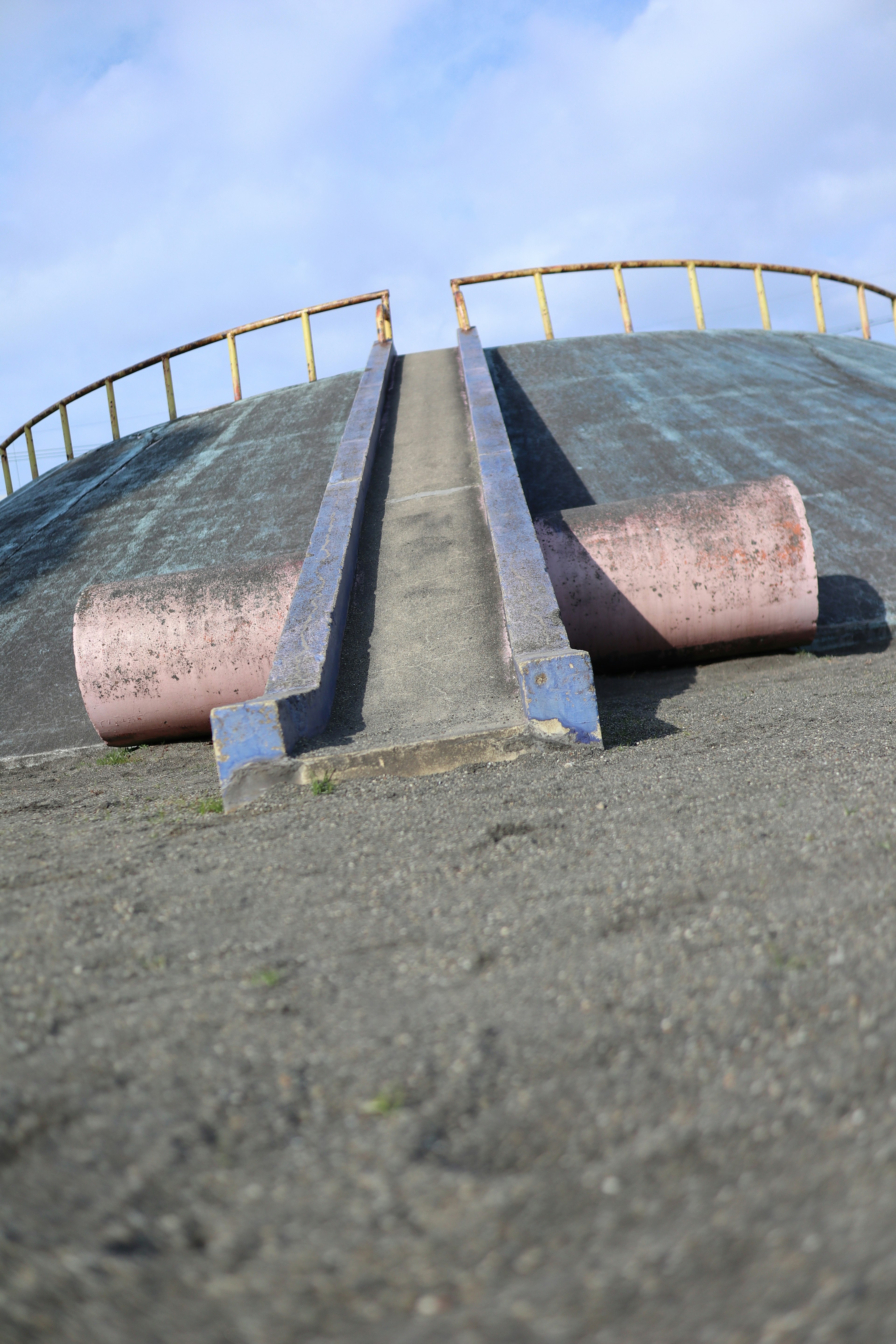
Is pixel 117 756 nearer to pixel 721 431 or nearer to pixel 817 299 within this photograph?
pixel 721 431

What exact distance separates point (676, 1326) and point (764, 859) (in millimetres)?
1417

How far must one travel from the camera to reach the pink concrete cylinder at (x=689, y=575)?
18.3 feet

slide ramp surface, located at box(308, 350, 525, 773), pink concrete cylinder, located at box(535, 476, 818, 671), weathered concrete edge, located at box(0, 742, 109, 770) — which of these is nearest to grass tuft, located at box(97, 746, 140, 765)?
weathered concrete edge, located at box(0, 742, 109, 770)

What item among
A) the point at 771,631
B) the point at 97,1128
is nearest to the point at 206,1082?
the point at 97,1128

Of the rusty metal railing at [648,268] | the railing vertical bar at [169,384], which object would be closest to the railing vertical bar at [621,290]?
the rusty metal railing at [648,268]

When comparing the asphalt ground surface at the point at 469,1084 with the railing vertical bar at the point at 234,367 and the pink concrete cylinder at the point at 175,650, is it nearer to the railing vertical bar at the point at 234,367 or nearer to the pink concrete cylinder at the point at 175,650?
the pink concrete cylinder at the point at 175,650

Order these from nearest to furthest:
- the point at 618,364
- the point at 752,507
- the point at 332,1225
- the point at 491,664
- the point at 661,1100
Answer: the point at 332,1225, the point at 661,1100, the point at 491,664, the point at 752,507, the point at 618,364

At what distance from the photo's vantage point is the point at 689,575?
561 centimetres

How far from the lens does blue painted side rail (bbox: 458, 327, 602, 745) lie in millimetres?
3764

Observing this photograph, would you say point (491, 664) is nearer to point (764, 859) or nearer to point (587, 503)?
point (764, 859)

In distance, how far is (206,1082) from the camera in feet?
4.91

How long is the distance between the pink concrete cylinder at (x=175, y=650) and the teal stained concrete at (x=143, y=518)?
915 mm

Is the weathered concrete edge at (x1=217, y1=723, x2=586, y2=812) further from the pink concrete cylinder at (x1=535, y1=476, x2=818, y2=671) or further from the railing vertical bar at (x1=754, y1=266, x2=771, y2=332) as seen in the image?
the railing vertical bar at (x1=754, y1=266, x2=771, y2=332)

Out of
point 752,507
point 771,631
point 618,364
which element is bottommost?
point 771,631
